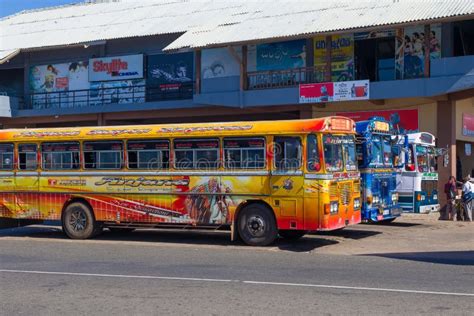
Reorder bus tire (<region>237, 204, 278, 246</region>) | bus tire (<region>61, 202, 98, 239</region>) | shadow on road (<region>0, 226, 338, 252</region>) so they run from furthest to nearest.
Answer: bus tire (<region>61, 202, 98, 239</region>)
shadow on road (<region>0, 226, 338, 252</region>)
bus tire (<region>237, 204, 278, 246</region>)

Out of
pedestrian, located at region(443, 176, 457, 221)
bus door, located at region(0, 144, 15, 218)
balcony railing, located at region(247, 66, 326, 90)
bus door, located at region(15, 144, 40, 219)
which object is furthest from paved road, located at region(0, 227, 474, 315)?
balcony railing, located at region(247, 66, 326, 90)

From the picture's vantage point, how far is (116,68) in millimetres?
33125

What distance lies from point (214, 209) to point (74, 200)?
4041mm

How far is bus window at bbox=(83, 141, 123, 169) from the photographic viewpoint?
1550 centimetres

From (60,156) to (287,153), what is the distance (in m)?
6.17

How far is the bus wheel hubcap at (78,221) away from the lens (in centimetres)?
1603

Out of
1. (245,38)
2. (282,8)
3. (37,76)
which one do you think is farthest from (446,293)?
(37,76)

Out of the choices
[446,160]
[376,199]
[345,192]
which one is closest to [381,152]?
[376,199]

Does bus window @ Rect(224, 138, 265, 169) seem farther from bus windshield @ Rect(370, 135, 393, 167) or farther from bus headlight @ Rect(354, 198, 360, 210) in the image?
bus windshield @ Rect(370, 135, 393, 167)

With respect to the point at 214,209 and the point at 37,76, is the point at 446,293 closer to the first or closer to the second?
the point at 214,209

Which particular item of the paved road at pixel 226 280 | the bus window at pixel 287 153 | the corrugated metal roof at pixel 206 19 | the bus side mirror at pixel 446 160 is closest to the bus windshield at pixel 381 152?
the paved road at pixel 226 280

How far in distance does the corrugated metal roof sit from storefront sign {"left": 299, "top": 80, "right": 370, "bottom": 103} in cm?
222

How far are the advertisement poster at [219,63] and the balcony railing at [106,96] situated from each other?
1758 mm

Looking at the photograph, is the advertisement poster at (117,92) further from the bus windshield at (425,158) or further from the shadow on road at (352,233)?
the shadow on road at (352,233)
